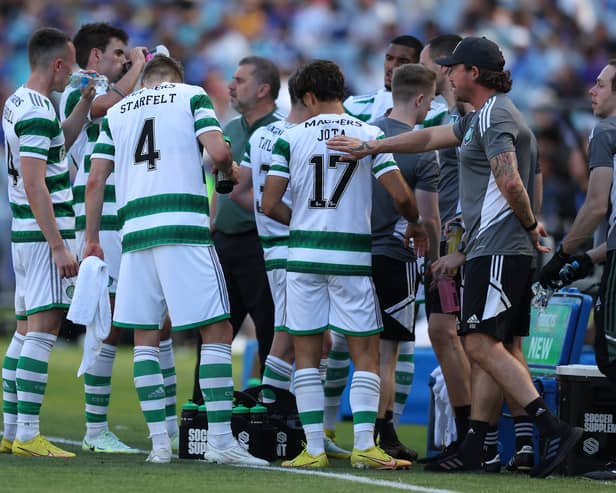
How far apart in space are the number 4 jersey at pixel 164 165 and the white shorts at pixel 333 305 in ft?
1.96

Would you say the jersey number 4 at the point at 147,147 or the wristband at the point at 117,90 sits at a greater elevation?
the wristband at the point at 117,90

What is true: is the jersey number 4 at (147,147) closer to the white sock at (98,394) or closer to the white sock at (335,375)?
the white sock at (98,394)

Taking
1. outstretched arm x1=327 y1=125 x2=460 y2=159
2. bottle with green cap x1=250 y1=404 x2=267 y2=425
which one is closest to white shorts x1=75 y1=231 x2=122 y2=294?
bottle with green cap x1=250 y1=404 x2=267 y2=425

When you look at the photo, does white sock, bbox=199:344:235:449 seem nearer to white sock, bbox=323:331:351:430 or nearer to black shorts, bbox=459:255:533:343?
black shorts, bbox=459:255:533:343

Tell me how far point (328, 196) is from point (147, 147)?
1.00 meters

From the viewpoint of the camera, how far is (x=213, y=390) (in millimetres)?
6707

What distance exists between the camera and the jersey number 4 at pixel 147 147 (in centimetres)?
673

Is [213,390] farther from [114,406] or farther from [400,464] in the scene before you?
[114,406]

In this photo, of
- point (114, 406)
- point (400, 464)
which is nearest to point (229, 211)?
point (400, 464)

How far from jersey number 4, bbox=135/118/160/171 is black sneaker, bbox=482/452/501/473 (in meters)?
2.38

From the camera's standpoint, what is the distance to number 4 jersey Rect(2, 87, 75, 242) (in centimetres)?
730

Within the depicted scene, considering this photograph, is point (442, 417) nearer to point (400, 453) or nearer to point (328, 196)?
point (400, 453)

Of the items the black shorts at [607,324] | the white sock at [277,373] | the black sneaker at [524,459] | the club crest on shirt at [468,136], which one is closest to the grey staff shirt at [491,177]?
the club crest on shirt at [468,136]

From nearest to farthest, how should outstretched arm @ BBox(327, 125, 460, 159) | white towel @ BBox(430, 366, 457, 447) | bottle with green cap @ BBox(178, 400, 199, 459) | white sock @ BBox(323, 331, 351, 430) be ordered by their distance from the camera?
outstretched arm @ BBox(327, 125, 460, 159)
bottle with green cap @ BBox(178, 400, 199, 459)
white towel @ BBox(430, 366, 457, 447)
white sock @ BBox(323, 331, 351, 430)
